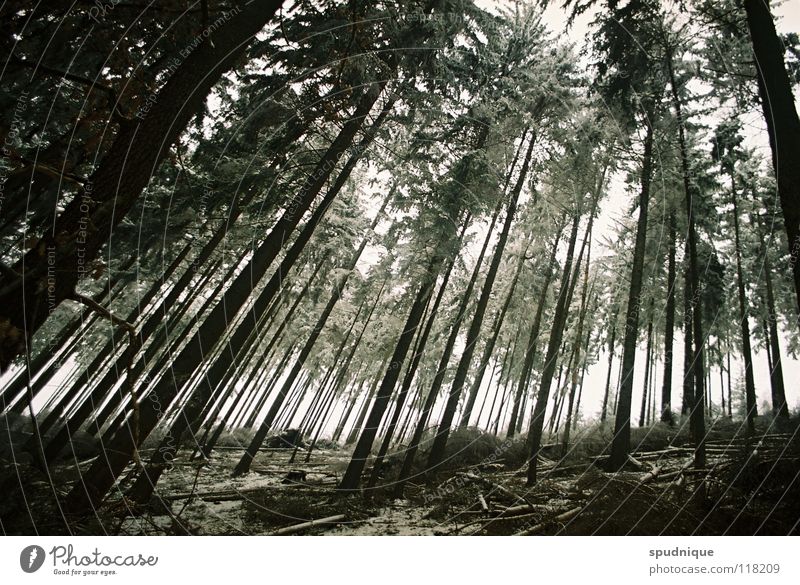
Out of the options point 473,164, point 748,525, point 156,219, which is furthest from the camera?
point 473,164

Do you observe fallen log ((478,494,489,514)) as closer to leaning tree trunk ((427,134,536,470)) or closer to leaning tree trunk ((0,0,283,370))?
leaning tree trunk ((427,134,536,470))

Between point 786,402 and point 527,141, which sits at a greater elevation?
point 527,141

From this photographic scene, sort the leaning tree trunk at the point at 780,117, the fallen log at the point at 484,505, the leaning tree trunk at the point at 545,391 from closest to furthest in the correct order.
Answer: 1. the leaning tree trunk at the point at 780,117
2. the fallen log at the point at 484,505
3. the leaning tree trunk at the point at 545,391

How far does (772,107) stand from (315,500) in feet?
37.8

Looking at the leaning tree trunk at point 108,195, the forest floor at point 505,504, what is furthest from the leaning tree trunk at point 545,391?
the leaning tree trunk at point 108,195

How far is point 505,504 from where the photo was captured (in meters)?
7.75

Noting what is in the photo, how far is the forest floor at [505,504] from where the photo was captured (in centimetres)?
488

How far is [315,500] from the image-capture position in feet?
30.6

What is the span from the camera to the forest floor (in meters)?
4.88
